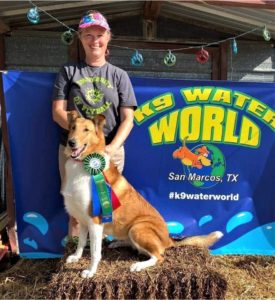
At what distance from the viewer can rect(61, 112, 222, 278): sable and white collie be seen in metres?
3.46

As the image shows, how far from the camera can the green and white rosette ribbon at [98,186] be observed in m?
A: 3.48

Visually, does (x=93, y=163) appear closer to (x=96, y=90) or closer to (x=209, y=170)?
(x=96, y=90)

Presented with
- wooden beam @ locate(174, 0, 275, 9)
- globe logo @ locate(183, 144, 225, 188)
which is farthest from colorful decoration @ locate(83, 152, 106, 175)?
wooden beam @ locate(174, 0, 275, 9)

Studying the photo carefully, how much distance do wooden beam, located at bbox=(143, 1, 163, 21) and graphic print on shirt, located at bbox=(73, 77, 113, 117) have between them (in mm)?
1559

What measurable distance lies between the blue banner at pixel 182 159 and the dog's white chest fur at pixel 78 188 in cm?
103

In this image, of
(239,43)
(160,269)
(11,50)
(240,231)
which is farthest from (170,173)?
(11,50)

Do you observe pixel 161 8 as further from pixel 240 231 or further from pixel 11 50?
pixel 240 231

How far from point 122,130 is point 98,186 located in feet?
2.05

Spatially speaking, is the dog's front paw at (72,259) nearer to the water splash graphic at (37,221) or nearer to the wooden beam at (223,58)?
the water splash graphic at (37,221)

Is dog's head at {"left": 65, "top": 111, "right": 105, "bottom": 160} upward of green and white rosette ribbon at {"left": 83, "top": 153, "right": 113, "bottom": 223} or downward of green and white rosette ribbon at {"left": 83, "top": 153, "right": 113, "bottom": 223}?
upward

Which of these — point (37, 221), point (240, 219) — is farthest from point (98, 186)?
point (240, 219)

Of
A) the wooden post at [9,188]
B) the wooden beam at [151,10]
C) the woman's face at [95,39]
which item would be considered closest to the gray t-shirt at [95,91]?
the woman's face at [95,39]

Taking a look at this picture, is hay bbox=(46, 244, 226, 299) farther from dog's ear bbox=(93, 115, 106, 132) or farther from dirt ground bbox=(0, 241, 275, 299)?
dog's ear bbox=(93, 115, 106, 132)

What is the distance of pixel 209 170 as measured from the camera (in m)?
4.61
